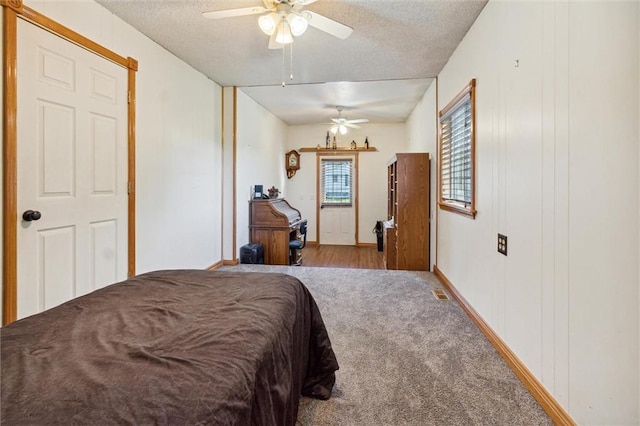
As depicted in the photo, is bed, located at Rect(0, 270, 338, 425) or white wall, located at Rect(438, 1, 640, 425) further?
white wall, located at Rect(438, 1, 640, 425)

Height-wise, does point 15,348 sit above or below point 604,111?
below

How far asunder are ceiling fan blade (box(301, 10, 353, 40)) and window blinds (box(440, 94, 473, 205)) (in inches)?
47.6

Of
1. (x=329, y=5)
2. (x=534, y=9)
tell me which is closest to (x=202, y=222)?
(x=329, y=5)

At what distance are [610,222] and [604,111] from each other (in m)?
0.41

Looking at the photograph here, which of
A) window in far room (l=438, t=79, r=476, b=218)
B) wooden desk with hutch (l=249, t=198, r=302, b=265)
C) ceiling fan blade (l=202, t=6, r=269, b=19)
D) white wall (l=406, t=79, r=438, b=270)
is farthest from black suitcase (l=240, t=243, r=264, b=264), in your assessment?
ceiling fan blade (l=202, t=6, r=269, b=19)

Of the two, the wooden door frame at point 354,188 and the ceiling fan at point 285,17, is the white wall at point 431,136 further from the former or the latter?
the ceiling fan at point 285,17

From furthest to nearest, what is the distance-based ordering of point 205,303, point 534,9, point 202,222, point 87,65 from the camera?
point 202,222 < point 87,65 < point 534,9 < point 205,303

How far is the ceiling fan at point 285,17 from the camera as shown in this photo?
210 cm

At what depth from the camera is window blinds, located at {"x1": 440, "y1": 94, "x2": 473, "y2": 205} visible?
2.84 m

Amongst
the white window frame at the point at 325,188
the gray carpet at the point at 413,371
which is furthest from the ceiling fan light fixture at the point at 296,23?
the white window frame at the point at 325,188

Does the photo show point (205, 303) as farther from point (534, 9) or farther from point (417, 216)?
point (417, 216)

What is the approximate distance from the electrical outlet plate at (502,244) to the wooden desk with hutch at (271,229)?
3131mm

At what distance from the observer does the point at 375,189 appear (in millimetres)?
6914

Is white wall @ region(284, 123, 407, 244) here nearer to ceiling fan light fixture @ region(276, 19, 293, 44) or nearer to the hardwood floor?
the hardwood floor
